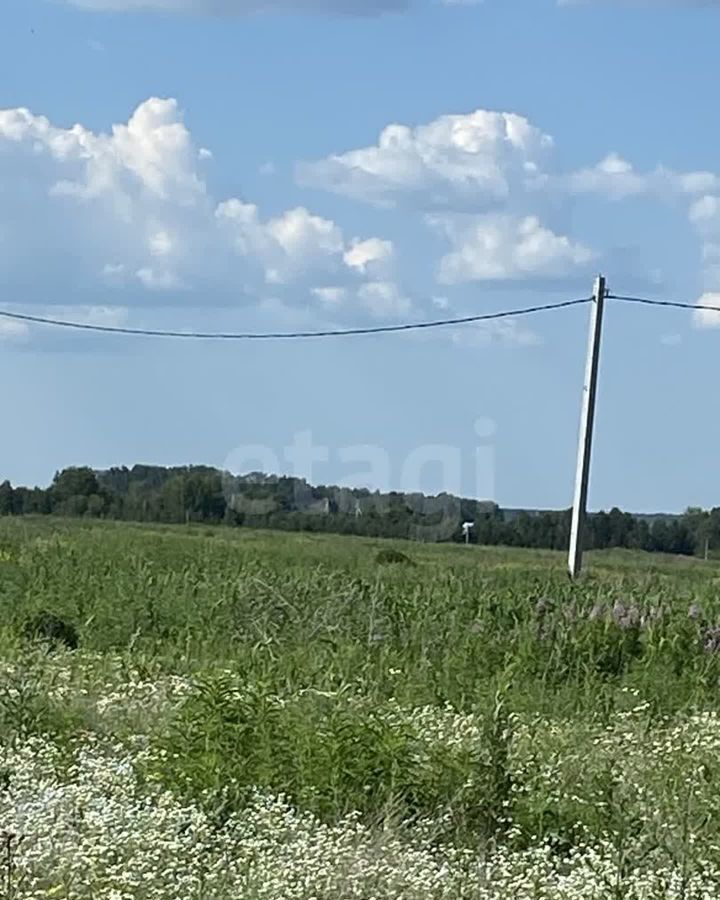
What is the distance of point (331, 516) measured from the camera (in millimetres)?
59312

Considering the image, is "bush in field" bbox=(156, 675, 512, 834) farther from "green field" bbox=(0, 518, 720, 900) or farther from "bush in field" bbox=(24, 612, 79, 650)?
"bush in field" bbox=(24, 612, 79, 650)

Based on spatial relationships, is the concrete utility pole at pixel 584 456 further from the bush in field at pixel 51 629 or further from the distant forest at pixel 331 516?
the distant forest at pixel 331 516

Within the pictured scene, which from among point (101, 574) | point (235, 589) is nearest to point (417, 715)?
point (235, 589)

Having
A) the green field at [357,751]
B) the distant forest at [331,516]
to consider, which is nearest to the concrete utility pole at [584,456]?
the green field at [357,751]

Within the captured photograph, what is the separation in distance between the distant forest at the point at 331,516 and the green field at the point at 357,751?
33762 millimetres

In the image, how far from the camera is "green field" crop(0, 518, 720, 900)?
730 cm

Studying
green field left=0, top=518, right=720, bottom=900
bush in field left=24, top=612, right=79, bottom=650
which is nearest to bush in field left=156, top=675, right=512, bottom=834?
green field left=0, top=518, right=720, bottom=900

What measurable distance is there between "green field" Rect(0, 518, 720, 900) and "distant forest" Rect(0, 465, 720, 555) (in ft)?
111

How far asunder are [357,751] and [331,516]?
165ft

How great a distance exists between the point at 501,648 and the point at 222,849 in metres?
7.37

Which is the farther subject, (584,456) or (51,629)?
(584,456)

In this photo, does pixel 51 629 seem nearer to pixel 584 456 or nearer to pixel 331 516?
pixel 584 456

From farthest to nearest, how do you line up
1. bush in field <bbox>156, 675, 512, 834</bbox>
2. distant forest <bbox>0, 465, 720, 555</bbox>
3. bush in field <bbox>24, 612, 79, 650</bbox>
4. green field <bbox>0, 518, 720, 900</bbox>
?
distant forest <bbox>0, 465, 720, 555</bbox>
bush in field <bbox>24, 612, 79, 650</bbox>
bush in field <bbox>156, 675, 512, 834</bbox>
green field <bbox>0, 518, 720, 900</bbox>

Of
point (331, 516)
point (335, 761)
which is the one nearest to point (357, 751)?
point (335, 761)
